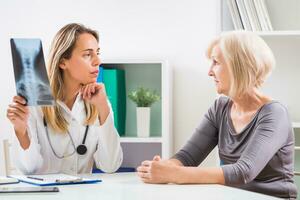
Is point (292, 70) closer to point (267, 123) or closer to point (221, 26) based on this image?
point (221, 26)

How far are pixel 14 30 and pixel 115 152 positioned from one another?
1624mm

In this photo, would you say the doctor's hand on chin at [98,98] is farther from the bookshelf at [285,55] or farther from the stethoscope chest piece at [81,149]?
the bookshelf at [285,55]

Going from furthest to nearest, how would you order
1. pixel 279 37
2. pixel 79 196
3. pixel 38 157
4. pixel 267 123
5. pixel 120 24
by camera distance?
pixel 120 24 → pixel 279 37 → pixel 38 157 → pixel 267 123 → pixel 79 196

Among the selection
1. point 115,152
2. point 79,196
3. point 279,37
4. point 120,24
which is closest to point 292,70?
point 279,37

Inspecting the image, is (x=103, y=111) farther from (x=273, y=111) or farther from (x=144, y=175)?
(x=273, y=111)

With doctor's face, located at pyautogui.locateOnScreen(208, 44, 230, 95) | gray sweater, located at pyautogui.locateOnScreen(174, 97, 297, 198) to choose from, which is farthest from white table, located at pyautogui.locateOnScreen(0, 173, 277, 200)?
doctor's face, located at pyautogui.locateOnScreen(208, 44, 230, 95)

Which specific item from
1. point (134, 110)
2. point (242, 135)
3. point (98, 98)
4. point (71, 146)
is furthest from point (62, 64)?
point (134, 110)

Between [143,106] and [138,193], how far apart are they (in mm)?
1748

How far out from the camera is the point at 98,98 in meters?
2.46

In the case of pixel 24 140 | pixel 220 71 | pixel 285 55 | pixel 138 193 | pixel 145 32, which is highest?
pixel 145 32

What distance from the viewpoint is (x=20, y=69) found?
7.06 feet

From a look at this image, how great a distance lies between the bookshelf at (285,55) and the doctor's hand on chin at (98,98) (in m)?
1.12

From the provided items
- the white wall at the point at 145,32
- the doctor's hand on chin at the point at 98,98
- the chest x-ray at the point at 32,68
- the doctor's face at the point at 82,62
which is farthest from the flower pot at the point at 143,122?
the chest x-ray at the point at 32,68

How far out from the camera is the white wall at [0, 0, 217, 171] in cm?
363
